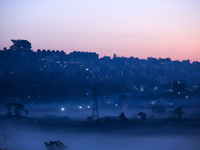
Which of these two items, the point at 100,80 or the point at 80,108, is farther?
the point at 100,80

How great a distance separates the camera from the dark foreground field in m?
12.3

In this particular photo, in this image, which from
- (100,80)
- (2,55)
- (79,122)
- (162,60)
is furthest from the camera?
(162,60)

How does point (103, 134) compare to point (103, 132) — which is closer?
point (103, 134)

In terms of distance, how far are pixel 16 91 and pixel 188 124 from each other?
1576cm

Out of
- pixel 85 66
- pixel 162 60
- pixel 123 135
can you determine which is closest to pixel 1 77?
pixel 85 66

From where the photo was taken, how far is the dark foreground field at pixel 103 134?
12.3m

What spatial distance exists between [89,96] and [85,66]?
42.7ft

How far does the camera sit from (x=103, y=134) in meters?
14.4

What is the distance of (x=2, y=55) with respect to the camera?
36.1 meters

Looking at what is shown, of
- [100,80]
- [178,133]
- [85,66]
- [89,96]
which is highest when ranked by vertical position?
[85,66]

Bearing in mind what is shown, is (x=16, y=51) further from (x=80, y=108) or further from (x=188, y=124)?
(x=188, y=124)

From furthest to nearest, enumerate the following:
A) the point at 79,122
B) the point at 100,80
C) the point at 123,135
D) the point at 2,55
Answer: the point at 2,55
the point at 100,80
the point at 79,122
the point at 123,135

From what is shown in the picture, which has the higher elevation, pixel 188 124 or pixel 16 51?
pixel 16 51

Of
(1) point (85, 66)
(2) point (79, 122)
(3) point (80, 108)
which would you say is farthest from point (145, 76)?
(2) point (79, 122)
